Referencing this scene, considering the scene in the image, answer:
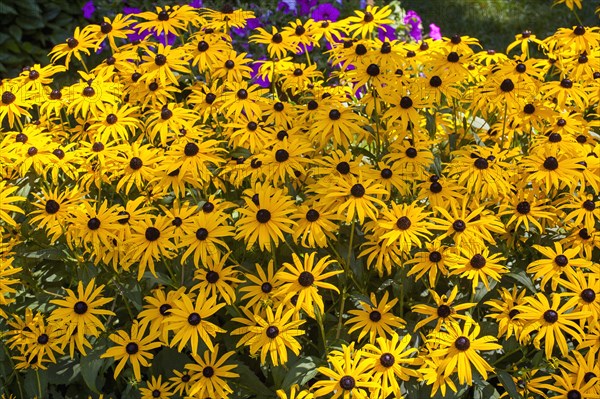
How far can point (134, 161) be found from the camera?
241 centimetres

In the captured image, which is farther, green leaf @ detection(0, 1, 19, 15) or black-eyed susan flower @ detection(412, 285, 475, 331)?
green leaf @ detection(0, 1, 19, 15)

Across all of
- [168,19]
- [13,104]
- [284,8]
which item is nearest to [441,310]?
[168,19]

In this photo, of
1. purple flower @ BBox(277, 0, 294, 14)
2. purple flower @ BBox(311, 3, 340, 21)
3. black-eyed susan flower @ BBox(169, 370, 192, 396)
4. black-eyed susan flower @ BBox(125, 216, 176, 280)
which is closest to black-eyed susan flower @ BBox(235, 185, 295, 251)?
black-eyed susan flower @ BBox(125, 216, 176, 280)

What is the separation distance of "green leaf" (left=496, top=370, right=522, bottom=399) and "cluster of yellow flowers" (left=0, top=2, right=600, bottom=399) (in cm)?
1

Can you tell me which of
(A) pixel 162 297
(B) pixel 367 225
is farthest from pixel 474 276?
(A) pixel 162 297

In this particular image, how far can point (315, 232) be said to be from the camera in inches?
85.0

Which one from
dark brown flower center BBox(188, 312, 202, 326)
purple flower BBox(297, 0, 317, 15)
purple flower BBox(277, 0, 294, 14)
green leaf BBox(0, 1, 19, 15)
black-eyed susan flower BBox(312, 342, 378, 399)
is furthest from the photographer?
green leaf BBox(0, 1, 19, 15)

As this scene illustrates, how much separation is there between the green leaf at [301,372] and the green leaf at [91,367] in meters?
0.57

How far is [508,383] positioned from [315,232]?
706 millimetres

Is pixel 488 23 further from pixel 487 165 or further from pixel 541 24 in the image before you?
pixel 487 165

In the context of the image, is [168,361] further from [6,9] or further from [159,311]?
[6,9]

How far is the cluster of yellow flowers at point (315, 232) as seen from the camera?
2092 millimetres

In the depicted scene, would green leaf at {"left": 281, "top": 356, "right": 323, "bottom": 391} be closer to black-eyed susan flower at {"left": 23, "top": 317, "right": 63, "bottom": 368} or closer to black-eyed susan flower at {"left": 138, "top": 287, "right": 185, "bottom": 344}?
black-eyed susan flower at {"left": 138, "top": 287, "right": 185, "bottom": 344}

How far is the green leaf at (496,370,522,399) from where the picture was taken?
2117 mm
